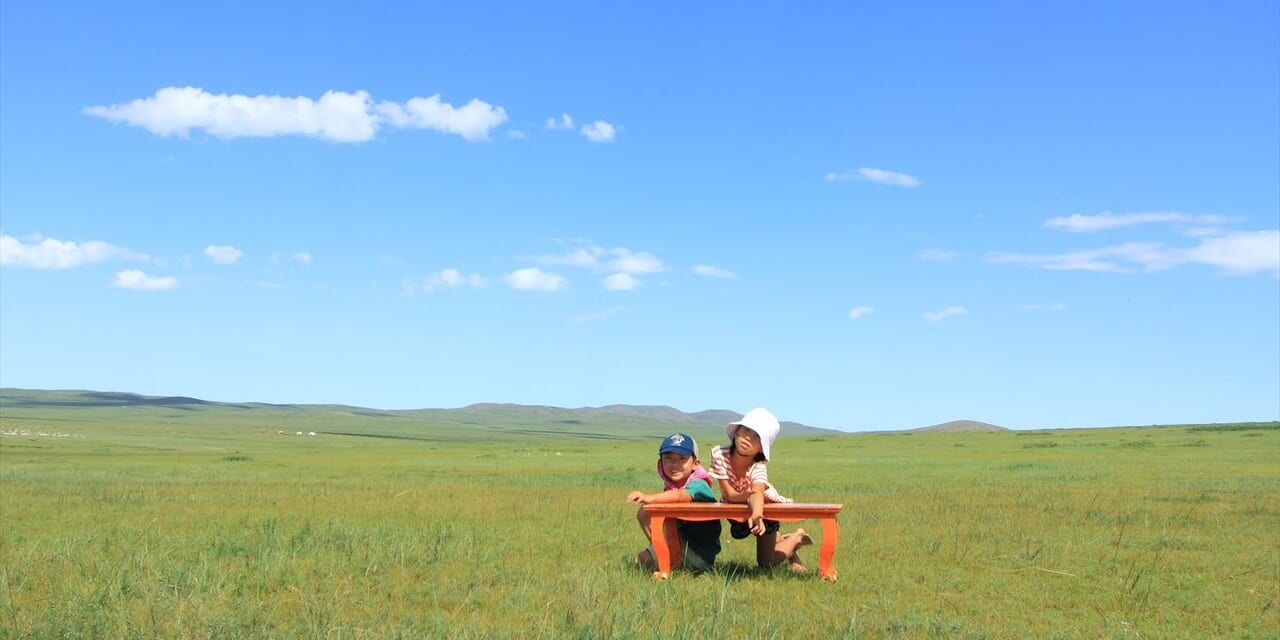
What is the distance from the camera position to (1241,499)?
1883cm

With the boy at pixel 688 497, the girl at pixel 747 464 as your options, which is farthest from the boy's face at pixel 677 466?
the girl at pixel 747 464

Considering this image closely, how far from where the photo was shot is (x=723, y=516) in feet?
31.3

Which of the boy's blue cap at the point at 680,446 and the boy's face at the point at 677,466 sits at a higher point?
the boy's blue cap at the point at 680,446

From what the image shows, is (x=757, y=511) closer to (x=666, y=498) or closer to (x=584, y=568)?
(x=666, y=498)

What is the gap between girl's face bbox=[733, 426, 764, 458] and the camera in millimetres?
9766

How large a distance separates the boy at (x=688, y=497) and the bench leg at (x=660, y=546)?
25cm

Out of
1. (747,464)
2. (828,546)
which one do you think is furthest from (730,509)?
(828,546)

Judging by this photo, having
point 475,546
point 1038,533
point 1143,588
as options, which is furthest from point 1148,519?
point 475,546

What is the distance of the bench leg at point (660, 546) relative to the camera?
31.2 feet

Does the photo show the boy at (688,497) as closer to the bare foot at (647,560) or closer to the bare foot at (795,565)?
the bare foot at (647,560)

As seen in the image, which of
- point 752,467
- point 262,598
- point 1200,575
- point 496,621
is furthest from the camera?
point 1200,575

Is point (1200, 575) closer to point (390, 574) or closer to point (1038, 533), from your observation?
point (1038, 533)

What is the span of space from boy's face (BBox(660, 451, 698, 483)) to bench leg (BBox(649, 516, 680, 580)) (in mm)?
736

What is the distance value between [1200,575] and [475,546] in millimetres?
6818
